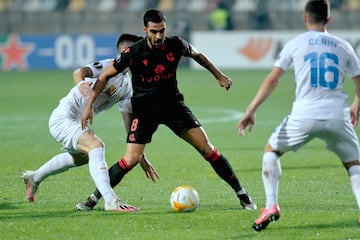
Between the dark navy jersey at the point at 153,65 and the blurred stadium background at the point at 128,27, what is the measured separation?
977 inches

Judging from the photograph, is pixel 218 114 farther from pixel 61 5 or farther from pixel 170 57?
pixel 61 5

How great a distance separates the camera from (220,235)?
7754 millimetres

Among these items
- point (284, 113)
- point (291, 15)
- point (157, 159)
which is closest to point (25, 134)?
point (157, 159)

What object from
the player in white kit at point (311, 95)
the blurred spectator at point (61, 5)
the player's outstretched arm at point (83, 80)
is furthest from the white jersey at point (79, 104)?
the blurred spectator at point (61, 5)

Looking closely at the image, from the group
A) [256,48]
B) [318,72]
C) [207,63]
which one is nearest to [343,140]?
[318,72]

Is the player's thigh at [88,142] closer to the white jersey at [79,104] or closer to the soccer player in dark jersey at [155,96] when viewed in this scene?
the white jersey at [79,104]

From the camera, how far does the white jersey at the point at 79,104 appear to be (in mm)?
9508

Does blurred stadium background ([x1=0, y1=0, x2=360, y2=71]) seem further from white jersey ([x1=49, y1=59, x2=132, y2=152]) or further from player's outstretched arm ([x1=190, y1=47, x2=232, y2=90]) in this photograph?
player's outstretched arm ([x1=190, y1=47, x2=232, y2=90])

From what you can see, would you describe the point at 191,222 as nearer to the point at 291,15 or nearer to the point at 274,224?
the point at 274,224

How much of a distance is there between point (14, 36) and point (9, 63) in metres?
1.03

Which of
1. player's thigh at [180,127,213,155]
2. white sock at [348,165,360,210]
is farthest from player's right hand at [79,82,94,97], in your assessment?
white sock at [348,165,360,210]

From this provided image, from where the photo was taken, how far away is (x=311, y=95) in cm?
771

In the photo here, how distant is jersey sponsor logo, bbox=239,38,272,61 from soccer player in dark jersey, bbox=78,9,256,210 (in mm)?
24818

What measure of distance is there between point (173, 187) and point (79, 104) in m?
1.77
